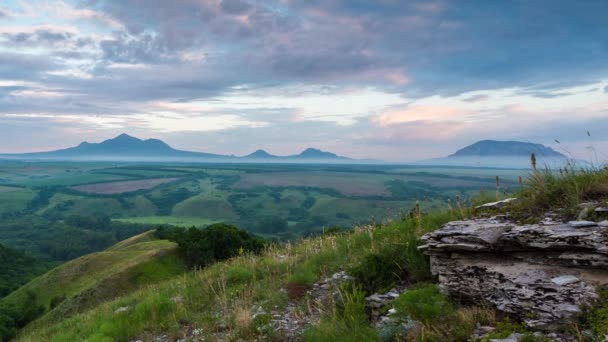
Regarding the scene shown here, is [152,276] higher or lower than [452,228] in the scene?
lower

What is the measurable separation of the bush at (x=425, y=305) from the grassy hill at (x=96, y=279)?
3566cm

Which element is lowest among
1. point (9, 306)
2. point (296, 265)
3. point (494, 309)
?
point (9, 306)

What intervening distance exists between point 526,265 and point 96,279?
53465 millimetres

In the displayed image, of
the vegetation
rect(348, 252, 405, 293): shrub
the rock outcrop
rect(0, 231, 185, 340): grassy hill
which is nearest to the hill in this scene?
rect(0, 231, 185, 340): grassy hill

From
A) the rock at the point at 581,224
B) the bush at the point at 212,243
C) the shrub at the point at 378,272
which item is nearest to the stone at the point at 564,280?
the rock at the point at 581,224

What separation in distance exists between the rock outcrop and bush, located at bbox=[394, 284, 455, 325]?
0.99ft

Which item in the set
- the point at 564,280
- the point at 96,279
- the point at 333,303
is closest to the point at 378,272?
the point at 333,303

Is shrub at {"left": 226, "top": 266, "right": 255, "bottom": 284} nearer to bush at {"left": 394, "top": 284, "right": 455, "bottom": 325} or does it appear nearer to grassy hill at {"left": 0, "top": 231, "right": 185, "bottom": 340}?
bush at {"left": 394, "top": 284, "right": 455, "bottom": 325}

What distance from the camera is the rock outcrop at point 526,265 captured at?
5488 mm

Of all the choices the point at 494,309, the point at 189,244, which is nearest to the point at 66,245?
the point at 189,244

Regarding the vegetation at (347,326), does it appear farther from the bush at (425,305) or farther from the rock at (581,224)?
the rock at (581,224)

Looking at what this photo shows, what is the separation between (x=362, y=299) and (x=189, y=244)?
47.5m

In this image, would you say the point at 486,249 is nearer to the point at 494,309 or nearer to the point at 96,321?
the point at 494,309

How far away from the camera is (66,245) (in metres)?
154
